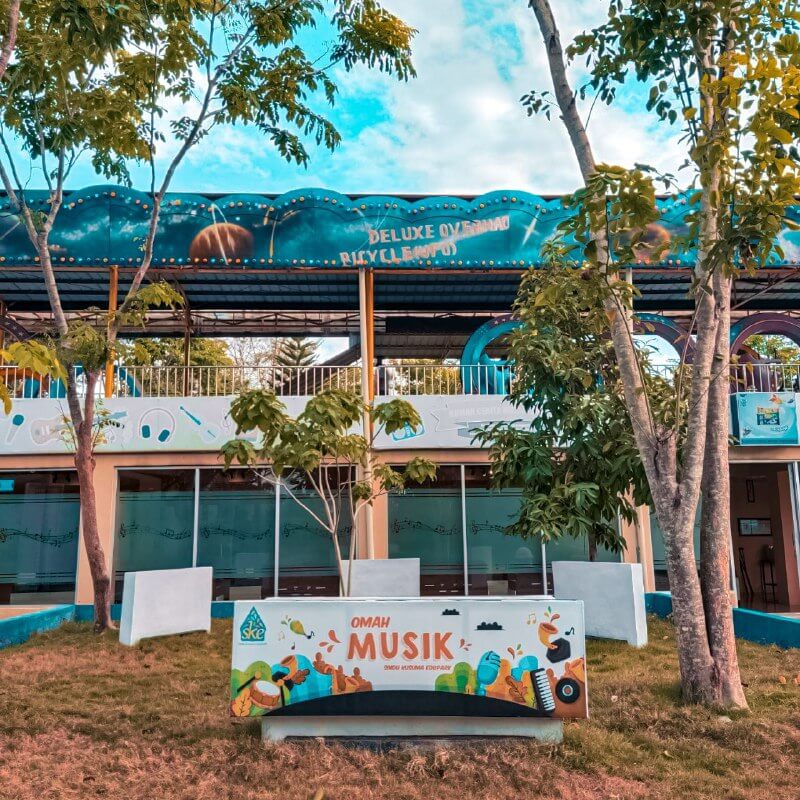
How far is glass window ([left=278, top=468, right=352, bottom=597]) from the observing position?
11.2 meters

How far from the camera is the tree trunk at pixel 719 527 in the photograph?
5.54 m

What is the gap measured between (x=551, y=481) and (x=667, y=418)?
6.50 feet

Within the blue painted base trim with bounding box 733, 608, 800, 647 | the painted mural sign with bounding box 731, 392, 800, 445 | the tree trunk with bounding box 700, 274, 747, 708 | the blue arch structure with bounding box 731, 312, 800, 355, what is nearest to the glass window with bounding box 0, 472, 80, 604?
the tree trunk with bounding box 700, 274, 747, 708

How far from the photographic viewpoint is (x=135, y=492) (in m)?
11.2

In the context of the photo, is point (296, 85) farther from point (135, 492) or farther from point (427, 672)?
point (427, 672)

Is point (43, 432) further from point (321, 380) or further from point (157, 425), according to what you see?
point (321, 380)

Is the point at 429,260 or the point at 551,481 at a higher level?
the point at 429,260

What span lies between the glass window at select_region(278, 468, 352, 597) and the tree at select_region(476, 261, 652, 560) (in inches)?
140

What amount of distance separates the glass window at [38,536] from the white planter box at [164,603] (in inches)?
108

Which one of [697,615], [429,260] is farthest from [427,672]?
[429,260]

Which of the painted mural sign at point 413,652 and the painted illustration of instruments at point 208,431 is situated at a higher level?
the painted illustration of instruments at point 208,431

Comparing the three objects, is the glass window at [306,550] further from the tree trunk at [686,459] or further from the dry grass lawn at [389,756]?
the tree trunk at [686,459]

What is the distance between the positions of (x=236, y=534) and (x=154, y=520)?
1235mm

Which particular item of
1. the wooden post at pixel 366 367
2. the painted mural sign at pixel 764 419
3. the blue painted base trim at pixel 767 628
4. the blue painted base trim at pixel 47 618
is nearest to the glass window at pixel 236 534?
the blue painted base trim at pixel 47 618
